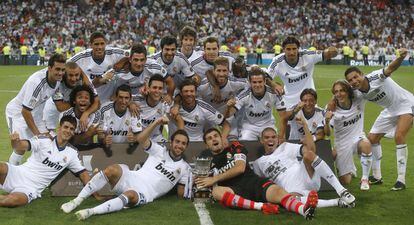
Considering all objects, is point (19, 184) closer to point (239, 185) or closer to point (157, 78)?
point (157, 78)

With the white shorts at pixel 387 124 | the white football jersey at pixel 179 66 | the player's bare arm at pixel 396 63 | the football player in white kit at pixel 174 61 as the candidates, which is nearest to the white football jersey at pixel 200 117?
the football player in white kit at pixel 174 61

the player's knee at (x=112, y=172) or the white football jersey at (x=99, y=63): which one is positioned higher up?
the white football jersey at (x=99, y=63)

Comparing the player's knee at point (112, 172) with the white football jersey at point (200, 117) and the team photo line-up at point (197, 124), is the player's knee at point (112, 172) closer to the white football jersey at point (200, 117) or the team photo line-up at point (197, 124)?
the team photo line-up at point (197, 124)

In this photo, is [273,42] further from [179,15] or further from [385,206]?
[385,206]

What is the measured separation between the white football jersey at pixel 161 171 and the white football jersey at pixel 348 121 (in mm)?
2152

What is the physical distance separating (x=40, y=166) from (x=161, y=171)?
1.37 metres

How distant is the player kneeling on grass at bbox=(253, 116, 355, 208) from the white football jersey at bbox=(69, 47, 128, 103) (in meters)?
2.52

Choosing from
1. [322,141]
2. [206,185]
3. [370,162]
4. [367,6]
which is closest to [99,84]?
[206,185]

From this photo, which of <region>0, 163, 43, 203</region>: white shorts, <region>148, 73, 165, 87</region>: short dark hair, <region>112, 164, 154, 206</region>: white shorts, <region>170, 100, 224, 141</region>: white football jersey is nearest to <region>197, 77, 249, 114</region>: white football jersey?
<region>170, 100, 224, 141</region>: white football jersey

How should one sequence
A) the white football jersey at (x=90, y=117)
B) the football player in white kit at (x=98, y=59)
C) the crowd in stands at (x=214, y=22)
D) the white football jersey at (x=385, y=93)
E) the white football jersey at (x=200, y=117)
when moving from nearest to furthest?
the white football jersey at (x=90, y=117), the white football jersey at (x=385, y=93), the white football jersey at (x=200, y=117), the football player in white kit at (x=98, y=59), the crowd in stands at (x=214, y=22)

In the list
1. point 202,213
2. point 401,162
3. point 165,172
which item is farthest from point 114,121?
point 401,162

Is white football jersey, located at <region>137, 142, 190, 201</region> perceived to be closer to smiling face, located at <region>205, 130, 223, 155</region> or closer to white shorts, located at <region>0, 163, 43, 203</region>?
smiling face, located at <region>205, 130, 223, 155</region>

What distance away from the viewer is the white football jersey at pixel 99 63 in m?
8.23

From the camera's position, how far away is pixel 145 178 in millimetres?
6562
